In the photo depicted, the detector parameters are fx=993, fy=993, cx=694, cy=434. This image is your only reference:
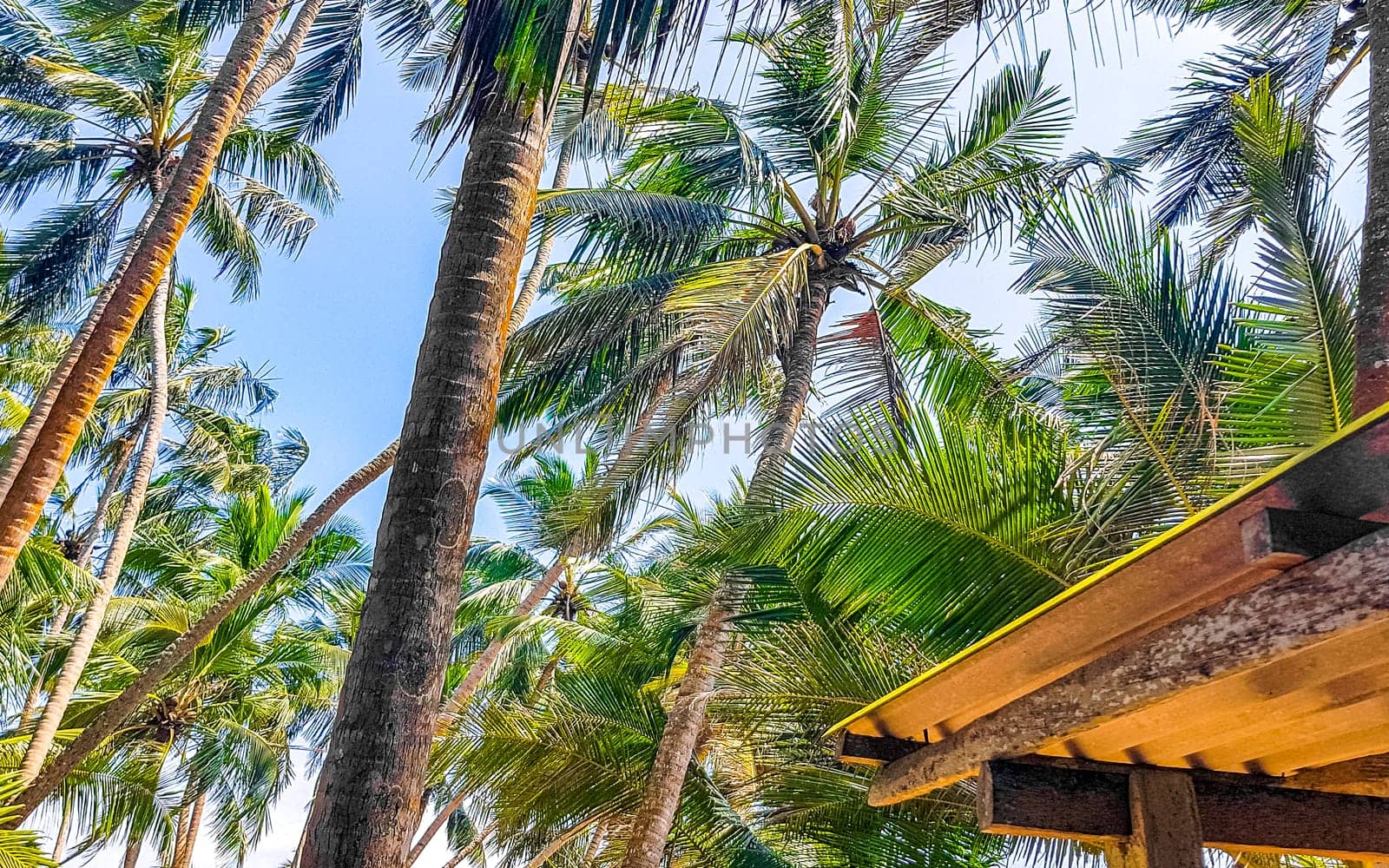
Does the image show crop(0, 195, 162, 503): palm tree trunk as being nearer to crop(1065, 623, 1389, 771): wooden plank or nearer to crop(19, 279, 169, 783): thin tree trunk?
crop(19, 279, 169, 783): thin tree trunk

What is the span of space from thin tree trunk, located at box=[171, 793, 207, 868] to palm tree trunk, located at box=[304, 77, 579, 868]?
1763 cm

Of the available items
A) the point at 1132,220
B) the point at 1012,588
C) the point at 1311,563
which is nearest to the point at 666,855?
the point at 1012,588

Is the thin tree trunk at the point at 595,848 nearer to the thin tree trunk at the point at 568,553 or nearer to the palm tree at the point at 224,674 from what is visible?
the thin tree trunk at the point at 568,553

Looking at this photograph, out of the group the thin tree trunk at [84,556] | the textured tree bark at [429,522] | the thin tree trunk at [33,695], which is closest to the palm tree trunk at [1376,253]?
the textured tree bark at [429,522]

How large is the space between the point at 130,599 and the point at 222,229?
6.12 metres

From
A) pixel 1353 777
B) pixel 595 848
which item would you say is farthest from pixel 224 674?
pixel 1353 777

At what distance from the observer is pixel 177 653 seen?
6992 millimetres

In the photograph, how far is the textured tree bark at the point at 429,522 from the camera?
2.79 m

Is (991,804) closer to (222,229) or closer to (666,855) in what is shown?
(666,855)

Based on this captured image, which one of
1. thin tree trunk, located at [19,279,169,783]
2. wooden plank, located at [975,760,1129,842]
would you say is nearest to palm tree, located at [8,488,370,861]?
thin tree trunk, located at [19,279,169,783]

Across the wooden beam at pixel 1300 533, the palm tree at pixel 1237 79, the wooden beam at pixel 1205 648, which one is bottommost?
the wooden beam at pixel 1205 648

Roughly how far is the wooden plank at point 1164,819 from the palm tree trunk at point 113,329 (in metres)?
6.33

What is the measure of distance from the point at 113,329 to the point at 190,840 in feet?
49.3

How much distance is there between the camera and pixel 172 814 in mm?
16234
